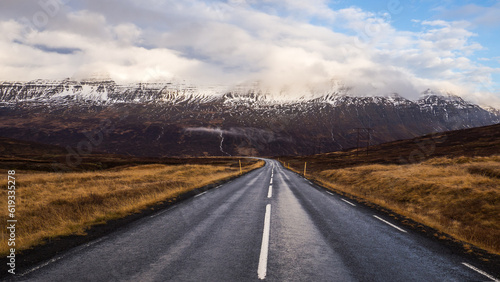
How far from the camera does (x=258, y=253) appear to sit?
6527 mm

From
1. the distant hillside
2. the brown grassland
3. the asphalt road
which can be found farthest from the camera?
the distant hillside

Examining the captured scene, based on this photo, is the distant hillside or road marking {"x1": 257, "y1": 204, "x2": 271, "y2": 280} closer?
road marking {"x1": 257, "y1": 204, "x2": 271, "y2": 280}

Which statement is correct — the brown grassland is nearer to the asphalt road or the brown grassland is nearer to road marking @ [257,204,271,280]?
the asphalt road

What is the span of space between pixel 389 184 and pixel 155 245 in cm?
1906

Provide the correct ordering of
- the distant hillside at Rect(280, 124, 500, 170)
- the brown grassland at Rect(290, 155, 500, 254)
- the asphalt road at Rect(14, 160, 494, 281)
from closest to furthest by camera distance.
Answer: the asphalt road at Rect(14, 160, 494, 281)
the brown grassland at Rect(290, 155, 500, 254)
the distant hillside at Rect(280, 124, 500, 170)

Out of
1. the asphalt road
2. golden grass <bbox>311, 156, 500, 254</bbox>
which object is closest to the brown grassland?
golden grass <bbox>311, 156, 500, 254</bbox>

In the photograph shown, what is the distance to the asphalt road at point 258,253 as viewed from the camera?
5414 mm

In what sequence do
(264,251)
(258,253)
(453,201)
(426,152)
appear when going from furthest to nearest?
(426,152), (453,201), (264,251), (258,253)

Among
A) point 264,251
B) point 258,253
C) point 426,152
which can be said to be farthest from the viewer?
point 426,152

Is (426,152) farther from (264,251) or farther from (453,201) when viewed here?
(264,251)

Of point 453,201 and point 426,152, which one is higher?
point 426,152

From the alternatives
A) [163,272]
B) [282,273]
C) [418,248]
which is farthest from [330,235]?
[163,272]

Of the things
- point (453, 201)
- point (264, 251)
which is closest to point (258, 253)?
point (264, 251)

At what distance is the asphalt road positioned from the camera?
5414mm
